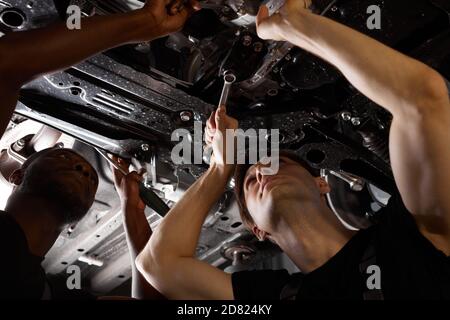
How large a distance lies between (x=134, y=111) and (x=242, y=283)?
0.59m

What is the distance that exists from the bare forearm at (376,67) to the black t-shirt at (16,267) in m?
0.87

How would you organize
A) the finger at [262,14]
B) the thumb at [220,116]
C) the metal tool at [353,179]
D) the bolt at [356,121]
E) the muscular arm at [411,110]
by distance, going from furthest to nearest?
the metal tool at [353,179] < the bolt at [356,121] < the thumb at [220,116] < the finger at [262,14] < the muscular arm at [411,110]

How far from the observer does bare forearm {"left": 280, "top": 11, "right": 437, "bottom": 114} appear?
1.13 metres

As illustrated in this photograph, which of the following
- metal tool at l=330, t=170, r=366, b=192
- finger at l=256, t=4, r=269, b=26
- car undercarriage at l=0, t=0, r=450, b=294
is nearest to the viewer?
finger at l=256, t=4, r=269, b=26

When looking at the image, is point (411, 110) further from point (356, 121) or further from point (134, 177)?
point (134, 177)

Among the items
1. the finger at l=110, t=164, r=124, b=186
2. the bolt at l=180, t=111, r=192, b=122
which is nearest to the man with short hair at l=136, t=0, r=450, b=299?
the bolt at l=180, t=111, r=192, b=122

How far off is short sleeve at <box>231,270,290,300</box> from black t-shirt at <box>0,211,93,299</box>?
516 mm

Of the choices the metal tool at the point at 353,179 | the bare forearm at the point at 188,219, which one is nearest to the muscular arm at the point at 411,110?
the bare forearm at the point at 188,219

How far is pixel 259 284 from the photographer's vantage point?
1.47m

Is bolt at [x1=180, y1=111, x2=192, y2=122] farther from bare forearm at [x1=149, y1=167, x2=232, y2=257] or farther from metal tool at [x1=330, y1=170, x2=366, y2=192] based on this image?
metal tool at [x1=330, y1=170, x2=366, y2=192]

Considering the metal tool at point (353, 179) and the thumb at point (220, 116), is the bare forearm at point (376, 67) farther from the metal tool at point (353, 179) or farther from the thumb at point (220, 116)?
the metal tool at point (353, 179)

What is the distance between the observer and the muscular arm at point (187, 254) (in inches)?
58.2

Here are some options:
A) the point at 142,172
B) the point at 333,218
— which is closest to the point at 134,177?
the point at 142,172

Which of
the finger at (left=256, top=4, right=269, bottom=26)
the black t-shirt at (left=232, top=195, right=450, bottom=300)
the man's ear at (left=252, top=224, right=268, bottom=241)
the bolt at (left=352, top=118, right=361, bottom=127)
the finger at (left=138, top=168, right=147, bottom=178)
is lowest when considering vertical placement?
the black t-shirt at (left=232, top=195, right=450, bottom=300)
